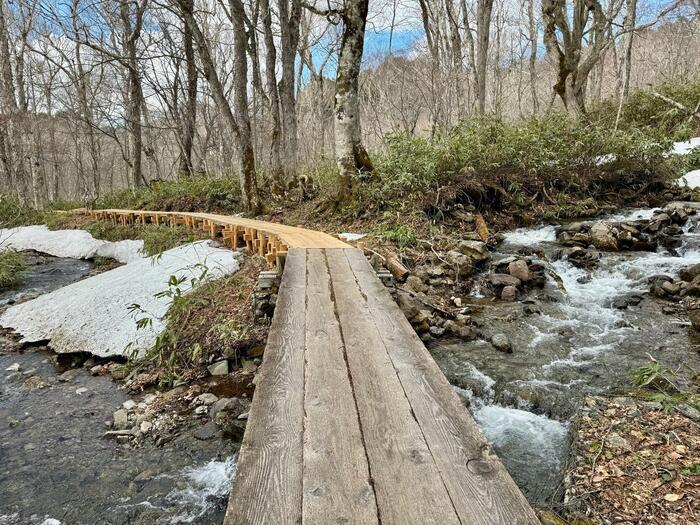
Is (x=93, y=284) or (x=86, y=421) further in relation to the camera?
(x=93, y=284)

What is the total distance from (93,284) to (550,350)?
6919 millimetres

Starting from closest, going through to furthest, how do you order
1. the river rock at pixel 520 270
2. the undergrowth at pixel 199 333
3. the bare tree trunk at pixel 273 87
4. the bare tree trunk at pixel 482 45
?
the undergrowth at pixel 199 333, the river rock at pixel 520 270, the bare tree trunk at pixel 273 87, the bare tree trunk at pixel 482 45

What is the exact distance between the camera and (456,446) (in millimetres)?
1794

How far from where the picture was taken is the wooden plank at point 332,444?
4.82ft

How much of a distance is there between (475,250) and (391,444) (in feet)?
19.6

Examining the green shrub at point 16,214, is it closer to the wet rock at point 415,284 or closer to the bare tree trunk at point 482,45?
the wet rock at point 415,284

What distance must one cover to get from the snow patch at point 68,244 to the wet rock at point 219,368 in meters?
6.43

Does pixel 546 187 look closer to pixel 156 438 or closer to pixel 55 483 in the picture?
pixel 156 438

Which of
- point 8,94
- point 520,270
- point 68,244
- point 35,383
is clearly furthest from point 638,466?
point 8,94

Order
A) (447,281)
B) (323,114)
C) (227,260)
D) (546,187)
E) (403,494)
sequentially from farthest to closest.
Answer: (323,114), (546,187), (227,260), (447,281), (403,494)

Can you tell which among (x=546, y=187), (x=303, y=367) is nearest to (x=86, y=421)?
(x=303, y=367)

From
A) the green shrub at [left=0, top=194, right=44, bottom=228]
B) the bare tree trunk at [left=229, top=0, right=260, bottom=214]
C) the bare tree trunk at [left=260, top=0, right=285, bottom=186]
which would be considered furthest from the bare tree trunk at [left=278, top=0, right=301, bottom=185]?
the green shrub at [left=0, top=194, right=44, bottom=228]

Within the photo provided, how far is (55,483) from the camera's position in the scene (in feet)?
10.8

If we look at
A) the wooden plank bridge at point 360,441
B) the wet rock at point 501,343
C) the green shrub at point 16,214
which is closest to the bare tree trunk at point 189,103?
the green shrub at point 16,214
